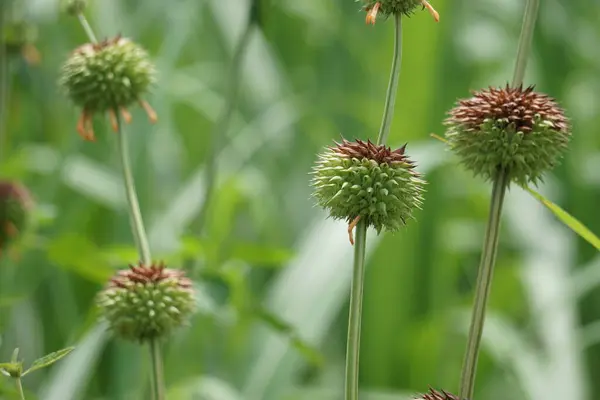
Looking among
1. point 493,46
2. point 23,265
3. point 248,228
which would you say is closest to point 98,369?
point 23,265

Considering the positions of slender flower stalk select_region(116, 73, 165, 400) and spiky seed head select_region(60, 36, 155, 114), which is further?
spiky seed head select_region(60, 36, 155, 114)

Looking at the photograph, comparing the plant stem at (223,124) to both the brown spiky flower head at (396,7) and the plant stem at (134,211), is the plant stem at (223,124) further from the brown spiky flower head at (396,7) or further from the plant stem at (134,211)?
the brown spiky flower head at (396,7)

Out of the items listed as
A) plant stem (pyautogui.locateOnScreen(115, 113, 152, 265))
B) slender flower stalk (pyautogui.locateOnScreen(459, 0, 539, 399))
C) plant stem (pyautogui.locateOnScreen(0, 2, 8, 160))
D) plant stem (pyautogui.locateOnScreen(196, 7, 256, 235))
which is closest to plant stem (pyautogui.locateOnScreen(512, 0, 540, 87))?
slender flower stalk (pyautogui.locateOnScreen(459, 0, 539, 399))

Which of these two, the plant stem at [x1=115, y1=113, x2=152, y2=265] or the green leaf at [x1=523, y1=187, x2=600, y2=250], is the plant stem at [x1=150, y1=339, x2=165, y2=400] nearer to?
the plant stem at [x1=115, y1=113, x2=152, y2=265]

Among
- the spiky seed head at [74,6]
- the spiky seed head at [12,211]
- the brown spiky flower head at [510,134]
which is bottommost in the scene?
the brown spiky flower head at [510,134]

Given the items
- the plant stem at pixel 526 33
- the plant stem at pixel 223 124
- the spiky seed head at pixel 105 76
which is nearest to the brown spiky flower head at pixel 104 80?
the spiky seed head at pixel 105 76

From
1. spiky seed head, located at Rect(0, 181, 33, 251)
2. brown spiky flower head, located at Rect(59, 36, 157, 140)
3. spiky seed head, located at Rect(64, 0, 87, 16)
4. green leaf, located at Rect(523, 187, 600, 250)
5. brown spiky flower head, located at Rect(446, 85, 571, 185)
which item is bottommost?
green leaf, located at Rect(523, 187, 600, 250)
